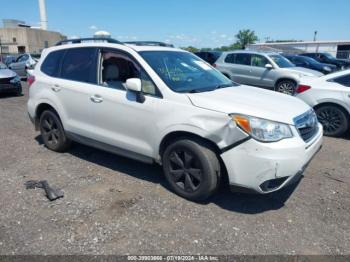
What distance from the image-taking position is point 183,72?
4102mm

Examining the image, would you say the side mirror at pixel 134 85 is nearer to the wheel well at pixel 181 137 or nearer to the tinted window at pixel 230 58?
the wheel well at pixel 181 137

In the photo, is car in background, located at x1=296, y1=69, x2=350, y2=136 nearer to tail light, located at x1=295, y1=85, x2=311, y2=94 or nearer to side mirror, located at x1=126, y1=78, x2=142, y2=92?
tail light, located at x1=295, y1=85, x2=311, y2=94

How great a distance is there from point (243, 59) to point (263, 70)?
1.04 metres

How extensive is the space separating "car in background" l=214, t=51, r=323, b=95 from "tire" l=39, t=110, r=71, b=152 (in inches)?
319

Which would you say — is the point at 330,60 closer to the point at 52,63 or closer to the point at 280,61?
the point at 280,61

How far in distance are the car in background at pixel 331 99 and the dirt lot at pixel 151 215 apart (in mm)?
1797

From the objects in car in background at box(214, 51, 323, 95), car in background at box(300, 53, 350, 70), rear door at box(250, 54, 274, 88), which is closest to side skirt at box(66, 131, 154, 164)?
car in background at box(214, 51, 323, 95)

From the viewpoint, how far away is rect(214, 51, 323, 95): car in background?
35.0ft

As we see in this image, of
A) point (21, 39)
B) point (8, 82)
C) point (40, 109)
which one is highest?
point (21, 39)

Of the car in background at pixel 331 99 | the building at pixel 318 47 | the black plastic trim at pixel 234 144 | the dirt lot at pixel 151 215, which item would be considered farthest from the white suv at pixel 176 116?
the building at pixel 318 47

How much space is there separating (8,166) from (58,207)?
1756mm

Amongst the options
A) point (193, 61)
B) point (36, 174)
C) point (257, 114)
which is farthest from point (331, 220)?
point (36, 174)

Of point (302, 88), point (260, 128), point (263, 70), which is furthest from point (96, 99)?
point (263, 70)

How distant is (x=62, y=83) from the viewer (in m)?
4.69
